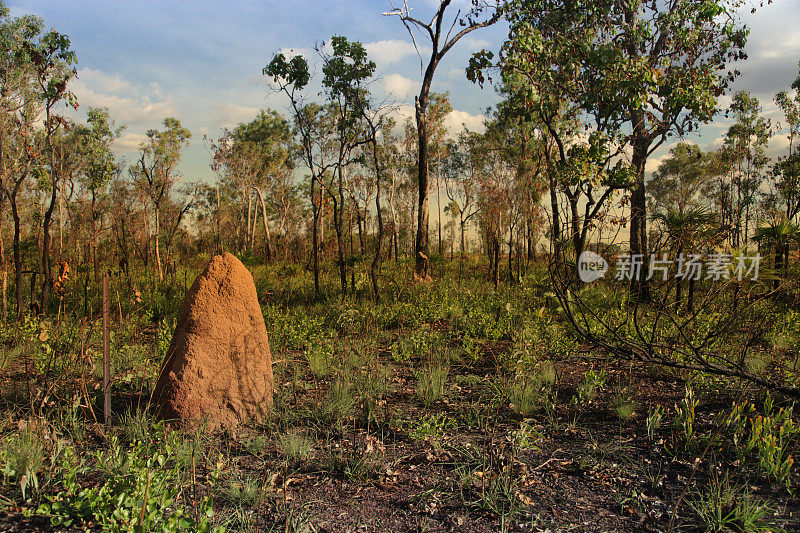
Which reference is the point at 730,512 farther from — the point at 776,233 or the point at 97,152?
the point at 97,152

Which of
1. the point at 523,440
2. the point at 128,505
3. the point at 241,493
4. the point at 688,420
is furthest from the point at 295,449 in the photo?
the point at 688,420

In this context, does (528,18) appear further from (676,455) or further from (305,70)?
(676,455)

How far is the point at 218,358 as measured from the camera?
154 inches

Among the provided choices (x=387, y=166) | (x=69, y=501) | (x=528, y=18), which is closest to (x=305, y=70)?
(x=528, y=18)

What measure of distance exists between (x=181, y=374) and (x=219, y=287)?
0.76m

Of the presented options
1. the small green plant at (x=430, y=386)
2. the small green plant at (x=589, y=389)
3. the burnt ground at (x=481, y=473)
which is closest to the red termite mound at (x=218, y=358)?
the burnt ground at (x=481, y=473)

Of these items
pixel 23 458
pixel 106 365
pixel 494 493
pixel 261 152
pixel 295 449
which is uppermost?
pixel 261 152

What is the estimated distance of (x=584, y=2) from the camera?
974cm
